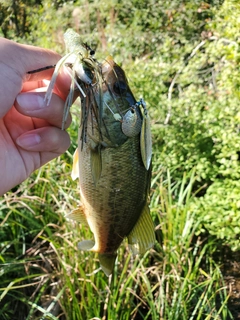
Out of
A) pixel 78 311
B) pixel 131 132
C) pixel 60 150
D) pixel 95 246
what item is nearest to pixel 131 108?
pixel 131 132

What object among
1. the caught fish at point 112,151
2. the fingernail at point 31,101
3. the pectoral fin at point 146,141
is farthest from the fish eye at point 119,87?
the fingernail at point 31,101

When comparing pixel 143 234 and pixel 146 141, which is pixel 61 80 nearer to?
pixel 146 141

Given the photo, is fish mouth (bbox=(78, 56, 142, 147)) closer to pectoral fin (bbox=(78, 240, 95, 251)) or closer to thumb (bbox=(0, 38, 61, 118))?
thumb (bbox=(0, 38, 61, 118))

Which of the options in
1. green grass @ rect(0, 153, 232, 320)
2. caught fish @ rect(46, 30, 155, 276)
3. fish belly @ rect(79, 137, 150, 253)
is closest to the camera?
caught fish @ rect(46, 30, 155, 276)

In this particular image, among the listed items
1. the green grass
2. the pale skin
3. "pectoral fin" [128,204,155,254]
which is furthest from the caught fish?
the green grass

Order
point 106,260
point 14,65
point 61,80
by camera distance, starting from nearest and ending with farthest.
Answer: point 14,65 < point 61,80 < point 106,260

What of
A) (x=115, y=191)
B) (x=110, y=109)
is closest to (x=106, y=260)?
(x=115, y=191)
